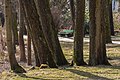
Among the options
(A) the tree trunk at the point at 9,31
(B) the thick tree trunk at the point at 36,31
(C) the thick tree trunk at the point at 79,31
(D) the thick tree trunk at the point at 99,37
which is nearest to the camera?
(A) the tree trunk at the point at 9,31

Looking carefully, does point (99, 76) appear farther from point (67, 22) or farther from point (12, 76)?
point (67, 22)

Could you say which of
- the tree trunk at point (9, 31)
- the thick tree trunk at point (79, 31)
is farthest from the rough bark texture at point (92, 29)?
the tree trunk at point (9, 31)

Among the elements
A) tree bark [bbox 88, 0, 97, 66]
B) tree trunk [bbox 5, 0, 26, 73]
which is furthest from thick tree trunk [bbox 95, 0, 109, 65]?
tree trunk [bbox 5, 0, 26, 73]

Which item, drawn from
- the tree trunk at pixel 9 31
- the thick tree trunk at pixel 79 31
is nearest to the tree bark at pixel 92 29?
the thick tree trunk at pixel 79 31

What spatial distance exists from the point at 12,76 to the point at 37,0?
2.93 m

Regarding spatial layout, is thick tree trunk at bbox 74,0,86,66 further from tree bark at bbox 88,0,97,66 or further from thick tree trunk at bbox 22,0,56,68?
thick tree trunk at bbox 22,0,56,68

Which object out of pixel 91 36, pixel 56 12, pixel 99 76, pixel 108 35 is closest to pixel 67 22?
pixel 56 12

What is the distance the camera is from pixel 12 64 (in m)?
11.0

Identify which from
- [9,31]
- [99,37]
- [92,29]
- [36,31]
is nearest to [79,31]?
[92,29]

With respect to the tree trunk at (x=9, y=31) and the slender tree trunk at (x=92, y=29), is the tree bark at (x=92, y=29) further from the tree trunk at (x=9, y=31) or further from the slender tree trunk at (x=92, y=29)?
the tree trunk at (x=9, y=31)

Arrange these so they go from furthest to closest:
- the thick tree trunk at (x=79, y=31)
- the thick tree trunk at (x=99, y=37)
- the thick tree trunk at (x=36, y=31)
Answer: the thick tree trunk at (x=79, y=31) < the thick tree trunk at (x=99, y=37) < the thick tree trunk at (x=36, y=31)

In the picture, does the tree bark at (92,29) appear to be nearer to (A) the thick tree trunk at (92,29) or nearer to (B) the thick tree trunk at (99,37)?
(A) the thick tree trunk at (92,29)

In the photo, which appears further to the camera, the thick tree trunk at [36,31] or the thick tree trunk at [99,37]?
the thick tree trunk at [99,37]

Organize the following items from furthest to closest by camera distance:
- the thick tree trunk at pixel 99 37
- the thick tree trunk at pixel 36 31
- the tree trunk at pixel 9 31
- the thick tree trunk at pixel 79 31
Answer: the thick tree trunk at pixel 79 31 < the thick tree trunk at pixel 99 37 < the thick tree trunk at pixel 36 31 < the tree trunk at pixel 9 31
